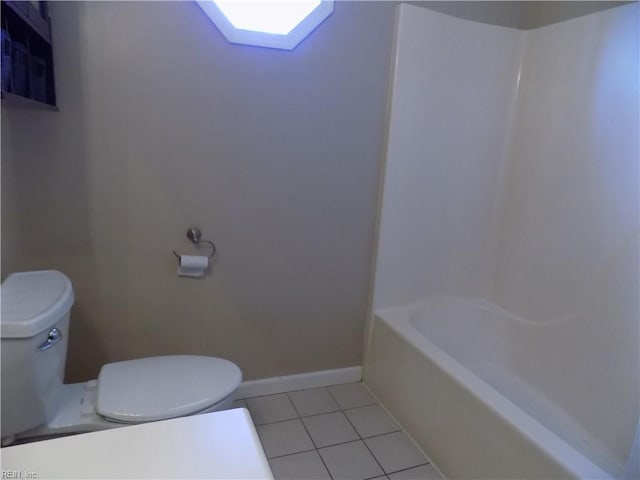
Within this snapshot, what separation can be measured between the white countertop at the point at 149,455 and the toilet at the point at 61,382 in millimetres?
652

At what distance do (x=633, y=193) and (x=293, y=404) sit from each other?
1789 mm

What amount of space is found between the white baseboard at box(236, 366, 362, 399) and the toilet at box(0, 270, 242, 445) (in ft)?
2.19

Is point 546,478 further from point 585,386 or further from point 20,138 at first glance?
point 20,138

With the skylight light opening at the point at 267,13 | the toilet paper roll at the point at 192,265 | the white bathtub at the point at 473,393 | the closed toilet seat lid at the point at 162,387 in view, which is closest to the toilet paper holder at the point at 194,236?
the toilet paper roll at the point at 192,265

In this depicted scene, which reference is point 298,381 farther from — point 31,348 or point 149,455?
point 149,455

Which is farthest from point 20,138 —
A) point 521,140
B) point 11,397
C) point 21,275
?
point 521,140

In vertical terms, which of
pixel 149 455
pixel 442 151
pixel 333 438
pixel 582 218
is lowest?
pixel 333 438

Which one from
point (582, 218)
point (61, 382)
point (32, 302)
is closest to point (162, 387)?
point (61, 382)

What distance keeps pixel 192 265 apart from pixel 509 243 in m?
1.69

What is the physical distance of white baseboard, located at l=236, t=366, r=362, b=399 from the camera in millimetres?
2100

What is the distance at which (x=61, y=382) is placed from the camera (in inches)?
54.7

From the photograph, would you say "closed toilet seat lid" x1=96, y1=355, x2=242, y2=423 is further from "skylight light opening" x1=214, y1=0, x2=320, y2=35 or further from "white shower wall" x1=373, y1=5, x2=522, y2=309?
"skylight light opening" x1=214, y1=0, x2=320, y2=35

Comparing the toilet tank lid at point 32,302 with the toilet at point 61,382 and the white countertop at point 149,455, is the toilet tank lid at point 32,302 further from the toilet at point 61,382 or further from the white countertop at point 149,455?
the white countertop at point 149,455

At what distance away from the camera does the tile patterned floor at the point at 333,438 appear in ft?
5.47
